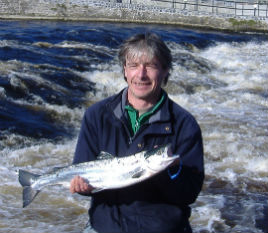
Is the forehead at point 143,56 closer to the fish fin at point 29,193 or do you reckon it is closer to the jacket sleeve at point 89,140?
the jacket sleeve at point 89,140

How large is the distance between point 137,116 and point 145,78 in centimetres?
25

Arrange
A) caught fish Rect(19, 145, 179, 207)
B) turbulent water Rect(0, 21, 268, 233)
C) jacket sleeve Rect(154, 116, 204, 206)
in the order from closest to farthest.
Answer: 1. caught fish Rect(19, 145, 179, 207)
2. jacket sleeve Rect(154, 116, 204, 206)
3. turbulent water Rect(0, 21, 268, 233)

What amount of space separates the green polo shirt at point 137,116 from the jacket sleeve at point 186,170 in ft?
0.70

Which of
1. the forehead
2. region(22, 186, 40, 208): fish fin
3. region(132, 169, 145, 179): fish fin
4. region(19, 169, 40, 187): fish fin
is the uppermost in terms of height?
the forehead

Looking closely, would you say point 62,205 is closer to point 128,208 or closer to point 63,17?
point 128,208

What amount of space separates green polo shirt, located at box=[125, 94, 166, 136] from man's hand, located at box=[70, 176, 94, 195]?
0.42m

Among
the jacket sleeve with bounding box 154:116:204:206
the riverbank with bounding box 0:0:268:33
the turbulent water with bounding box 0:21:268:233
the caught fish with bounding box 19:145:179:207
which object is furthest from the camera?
the riverbank with bounding box 0:0:268:33

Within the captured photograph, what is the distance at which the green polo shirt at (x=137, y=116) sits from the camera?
3336mm

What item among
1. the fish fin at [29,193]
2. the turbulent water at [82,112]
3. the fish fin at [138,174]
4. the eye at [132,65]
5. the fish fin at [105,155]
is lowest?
the turbulent water at [82,112]

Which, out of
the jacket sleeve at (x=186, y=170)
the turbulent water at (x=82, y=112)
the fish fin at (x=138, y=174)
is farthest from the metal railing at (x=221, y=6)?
the fish fin at (x=138, y=174)

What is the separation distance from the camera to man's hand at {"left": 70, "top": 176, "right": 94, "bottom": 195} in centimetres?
326

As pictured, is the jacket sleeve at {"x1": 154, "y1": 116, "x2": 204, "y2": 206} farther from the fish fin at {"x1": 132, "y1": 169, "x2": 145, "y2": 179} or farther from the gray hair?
the gray hair

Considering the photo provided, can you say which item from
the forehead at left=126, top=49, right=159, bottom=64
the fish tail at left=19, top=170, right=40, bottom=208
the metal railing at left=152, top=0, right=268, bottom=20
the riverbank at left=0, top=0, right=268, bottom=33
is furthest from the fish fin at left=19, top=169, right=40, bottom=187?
the metal railing at left=152, top=0, right=268, bottom=20

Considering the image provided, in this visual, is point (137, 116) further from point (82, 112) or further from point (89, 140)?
point (82, 112)
